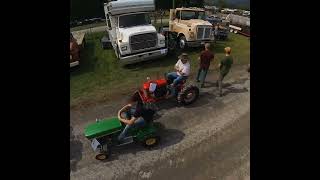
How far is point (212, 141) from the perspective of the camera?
8.18 m

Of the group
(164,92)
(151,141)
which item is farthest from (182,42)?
(151,141)

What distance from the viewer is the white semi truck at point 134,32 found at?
13.0 meters

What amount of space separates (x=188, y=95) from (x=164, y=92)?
2.56 feet

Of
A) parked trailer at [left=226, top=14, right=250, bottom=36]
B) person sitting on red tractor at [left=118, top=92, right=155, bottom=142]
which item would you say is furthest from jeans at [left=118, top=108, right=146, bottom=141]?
parked trailer at [left=226, top=14, right=250, bottom=36]

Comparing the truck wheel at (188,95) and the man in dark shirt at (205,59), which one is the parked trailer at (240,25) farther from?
the truck wheel at (188,95)

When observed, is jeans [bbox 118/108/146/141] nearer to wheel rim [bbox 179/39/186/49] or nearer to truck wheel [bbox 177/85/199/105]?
truck wheel [bbox 177/85/199/105]

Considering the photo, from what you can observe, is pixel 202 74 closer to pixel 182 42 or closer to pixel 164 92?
pixel 164 92

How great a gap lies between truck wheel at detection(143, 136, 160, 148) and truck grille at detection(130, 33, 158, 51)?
6007 millimetres

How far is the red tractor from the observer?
9438 mm

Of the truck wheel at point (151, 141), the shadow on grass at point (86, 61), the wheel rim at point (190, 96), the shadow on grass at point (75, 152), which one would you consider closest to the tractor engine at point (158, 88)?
the wheel rim at point (190, 96)

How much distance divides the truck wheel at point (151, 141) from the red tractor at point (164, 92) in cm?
162
